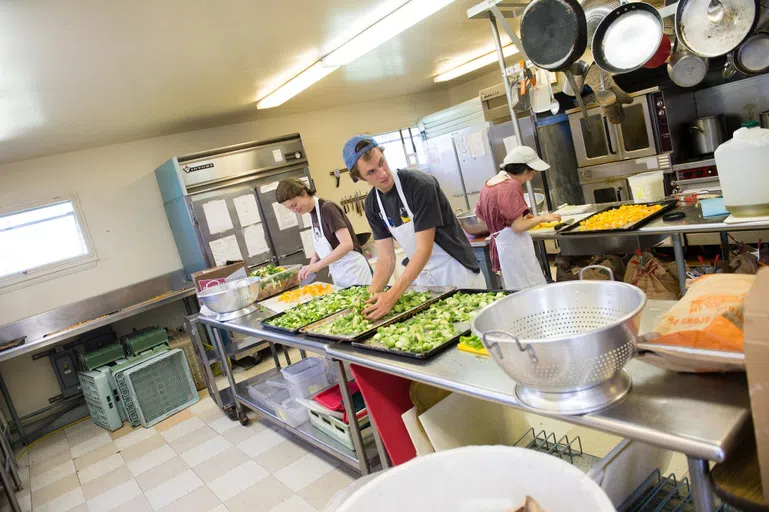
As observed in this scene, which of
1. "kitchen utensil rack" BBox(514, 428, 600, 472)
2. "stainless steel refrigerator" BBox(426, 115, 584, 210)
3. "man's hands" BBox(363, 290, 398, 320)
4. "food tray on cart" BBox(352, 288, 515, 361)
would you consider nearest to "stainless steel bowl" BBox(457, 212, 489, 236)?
"stainless steel refrigerator" BBox(426, 115, 584, 210)

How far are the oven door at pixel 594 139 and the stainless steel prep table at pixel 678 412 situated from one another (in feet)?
14.7

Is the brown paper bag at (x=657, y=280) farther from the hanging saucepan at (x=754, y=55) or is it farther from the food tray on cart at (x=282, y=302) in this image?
the food tray on cart at (x=282, y=302)

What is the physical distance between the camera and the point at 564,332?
162cm

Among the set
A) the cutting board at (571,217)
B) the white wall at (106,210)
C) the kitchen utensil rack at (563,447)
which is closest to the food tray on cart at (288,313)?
the kitchen utensil rack at (563,447)

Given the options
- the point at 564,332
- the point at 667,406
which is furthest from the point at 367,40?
the point at 667,406

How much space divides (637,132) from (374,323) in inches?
161

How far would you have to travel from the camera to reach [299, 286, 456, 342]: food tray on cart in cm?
233

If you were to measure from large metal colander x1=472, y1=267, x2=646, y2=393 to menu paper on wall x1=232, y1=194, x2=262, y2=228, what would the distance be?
4.74 metres

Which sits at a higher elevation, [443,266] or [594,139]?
[594,139]

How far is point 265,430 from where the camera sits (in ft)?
13.2

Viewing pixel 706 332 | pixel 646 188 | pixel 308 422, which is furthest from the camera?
pixel 646 188

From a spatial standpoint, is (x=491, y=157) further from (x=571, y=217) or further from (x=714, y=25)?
(x=714, y=25)

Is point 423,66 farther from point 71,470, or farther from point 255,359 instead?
point 71,470

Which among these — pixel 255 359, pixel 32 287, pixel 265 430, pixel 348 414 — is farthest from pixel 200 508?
pixel 32 287
